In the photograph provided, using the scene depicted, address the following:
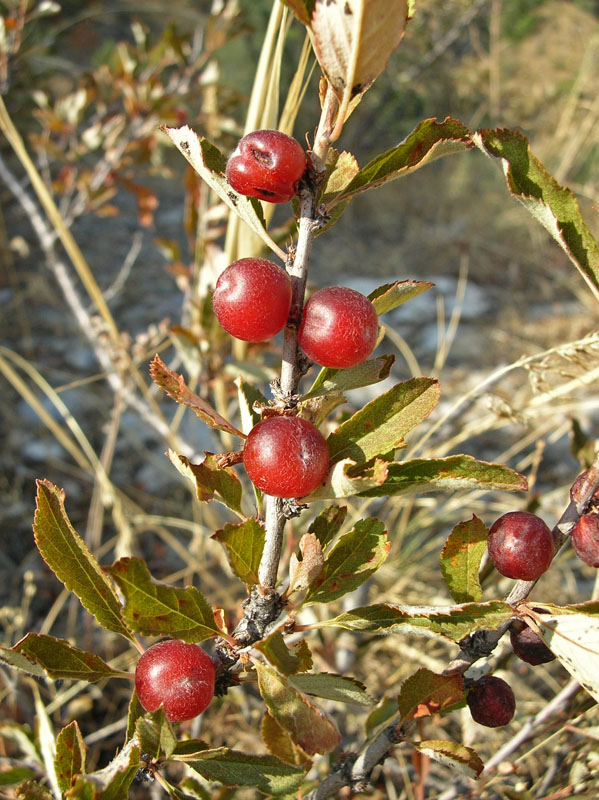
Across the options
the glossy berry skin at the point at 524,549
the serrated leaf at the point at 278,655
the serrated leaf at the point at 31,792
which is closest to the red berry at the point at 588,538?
the glossy berry skin at the point at 524,549

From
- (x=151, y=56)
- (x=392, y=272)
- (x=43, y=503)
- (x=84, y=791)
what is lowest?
(x=392, y=272)

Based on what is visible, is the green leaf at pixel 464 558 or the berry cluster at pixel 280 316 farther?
the green leaf at pixel 464 558

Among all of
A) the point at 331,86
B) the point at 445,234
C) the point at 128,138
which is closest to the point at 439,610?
the point at 331,86

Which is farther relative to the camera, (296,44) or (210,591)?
(296,44)

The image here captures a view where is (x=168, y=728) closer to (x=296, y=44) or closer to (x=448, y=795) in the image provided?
(x=448, y=795)

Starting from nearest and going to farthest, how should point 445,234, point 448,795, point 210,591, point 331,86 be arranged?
point 331,86, point 448,795, point 210,591, point 445,234

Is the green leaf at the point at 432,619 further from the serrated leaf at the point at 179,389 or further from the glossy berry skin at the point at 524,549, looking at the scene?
the serrated leaf at the point at 179,389

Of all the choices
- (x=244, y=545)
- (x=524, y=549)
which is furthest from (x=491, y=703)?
(x=244, y=545)
